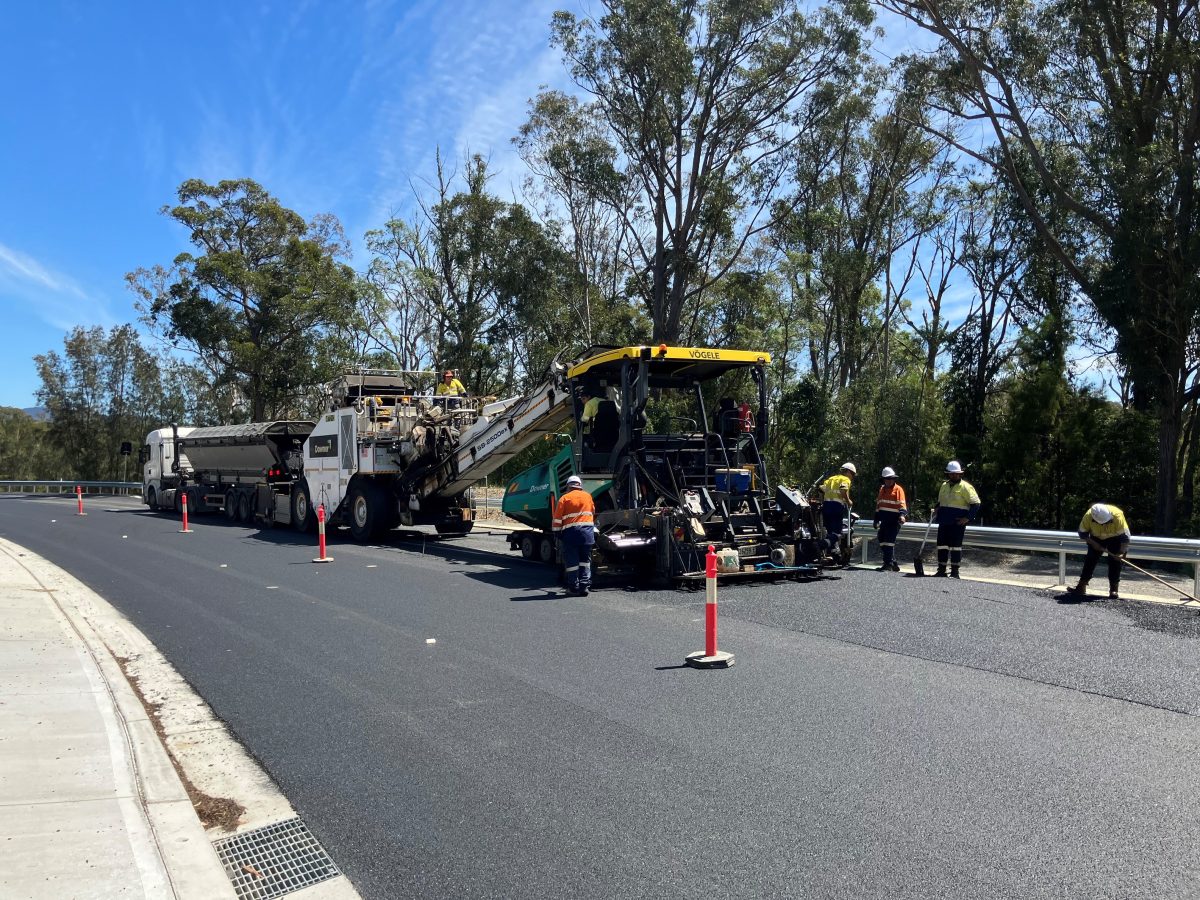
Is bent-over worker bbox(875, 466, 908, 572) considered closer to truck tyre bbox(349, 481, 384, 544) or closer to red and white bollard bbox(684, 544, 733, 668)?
red and white bollard bbox(684, 544, 733, 668)

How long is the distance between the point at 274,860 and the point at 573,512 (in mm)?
7147

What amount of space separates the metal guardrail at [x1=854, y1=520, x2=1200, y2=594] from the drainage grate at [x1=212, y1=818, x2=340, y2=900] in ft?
34.1

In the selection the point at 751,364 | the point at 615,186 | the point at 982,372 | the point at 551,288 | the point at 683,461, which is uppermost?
the point at 615,186

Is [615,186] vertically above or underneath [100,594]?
above

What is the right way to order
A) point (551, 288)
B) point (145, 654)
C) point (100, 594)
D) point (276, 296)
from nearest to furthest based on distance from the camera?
point (145, 654), point (100, 594), point (551, 288), point (276, 296)

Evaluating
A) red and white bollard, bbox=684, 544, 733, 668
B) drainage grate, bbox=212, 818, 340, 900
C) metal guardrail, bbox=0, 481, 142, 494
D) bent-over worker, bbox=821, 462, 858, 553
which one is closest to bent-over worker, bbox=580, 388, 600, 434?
bent-over worker, bbox=821, 462, 858, 553

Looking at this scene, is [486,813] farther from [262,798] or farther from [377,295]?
[377,295]

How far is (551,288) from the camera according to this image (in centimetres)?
3625

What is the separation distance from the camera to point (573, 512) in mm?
11336

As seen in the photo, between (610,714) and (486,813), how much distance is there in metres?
1.72

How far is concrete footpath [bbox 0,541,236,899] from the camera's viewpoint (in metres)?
4.03

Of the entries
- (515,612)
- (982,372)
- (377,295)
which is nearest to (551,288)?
(377,295)

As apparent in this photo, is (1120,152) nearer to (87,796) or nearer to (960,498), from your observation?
(960,498)

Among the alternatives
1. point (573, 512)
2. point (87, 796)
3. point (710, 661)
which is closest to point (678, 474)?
point (573, 512)
